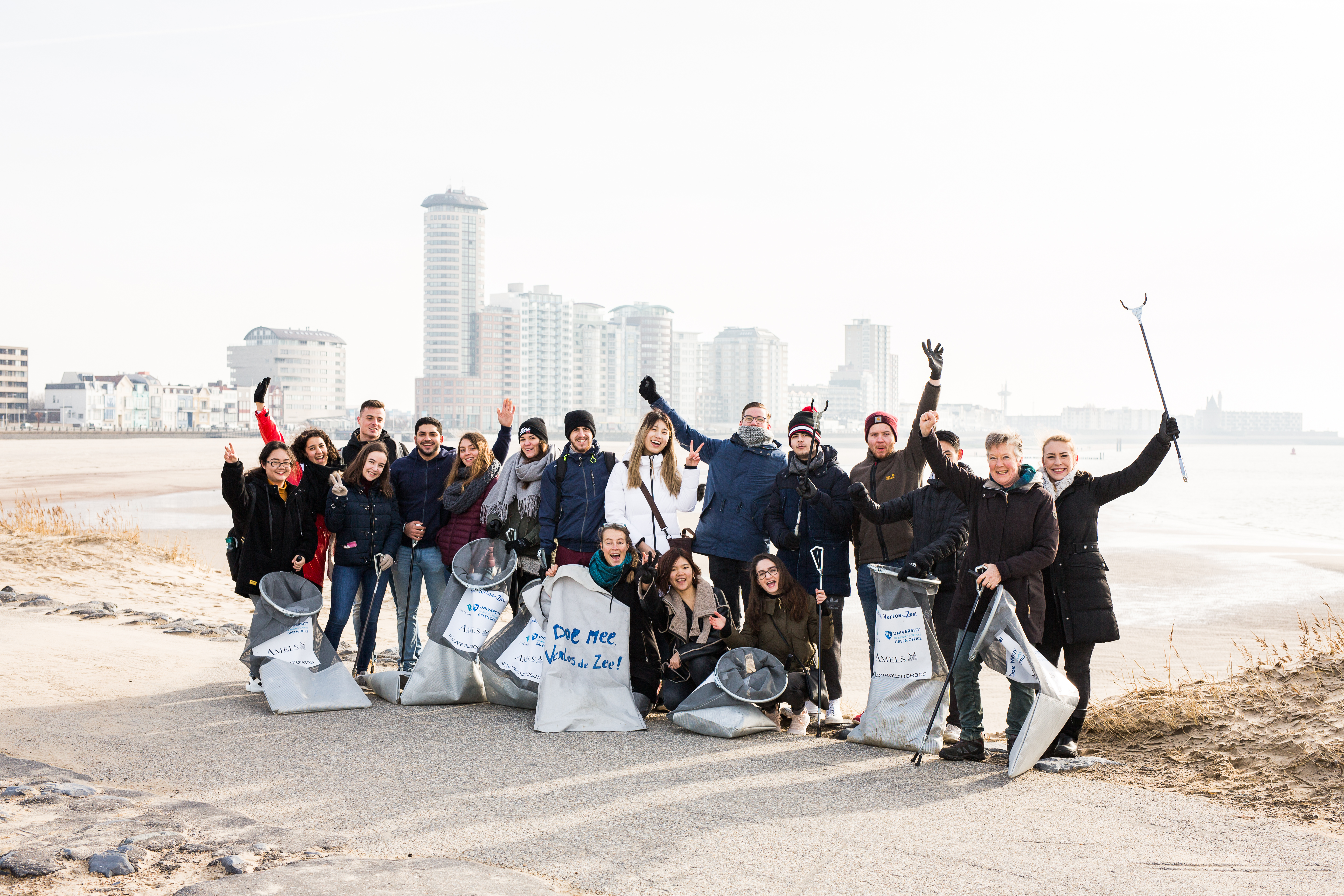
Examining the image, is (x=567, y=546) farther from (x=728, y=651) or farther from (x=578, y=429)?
(x=728, y=651)

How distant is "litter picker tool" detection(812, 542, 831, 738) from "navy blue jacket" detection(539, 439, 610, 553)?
1409mm

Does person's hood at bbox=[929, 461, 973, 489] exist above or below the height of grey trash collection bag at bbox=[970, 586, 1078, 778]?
above

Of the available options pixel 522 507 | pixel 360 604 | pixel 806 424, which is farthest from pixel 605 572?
pixel 360 604

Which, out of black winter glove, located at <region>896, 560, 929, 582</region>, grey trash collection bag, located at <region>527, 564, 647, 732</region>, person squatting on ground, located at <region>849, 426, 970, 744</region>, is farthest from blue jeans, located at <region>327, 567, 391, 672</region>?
black winter glove, located at <region>896, 560, 929, 582</region>

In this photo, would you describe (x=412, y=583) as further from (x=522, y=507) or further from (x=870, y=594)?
(x=870, y=594)

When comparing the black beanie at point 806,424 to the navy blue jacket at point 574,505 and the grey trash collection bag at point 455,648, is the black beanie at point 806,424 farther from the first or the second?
the grey trash collection bag at point 455,648

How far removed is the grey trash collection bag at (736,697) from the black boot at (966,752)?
98cm

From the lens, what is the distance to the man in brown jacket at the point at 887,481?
6.12 meters

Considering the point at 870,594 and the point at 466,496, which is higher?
the point at 466,496

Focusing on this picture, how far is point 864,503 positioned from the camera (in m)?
5.86

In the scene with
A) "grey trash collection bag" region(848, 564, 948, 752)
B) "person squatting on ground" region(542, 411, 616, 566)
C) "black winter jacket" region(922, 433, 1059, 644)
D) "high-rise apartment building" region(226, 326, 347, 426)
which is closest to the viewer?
"black winter jacket" region(922, 433, 1059, 644)

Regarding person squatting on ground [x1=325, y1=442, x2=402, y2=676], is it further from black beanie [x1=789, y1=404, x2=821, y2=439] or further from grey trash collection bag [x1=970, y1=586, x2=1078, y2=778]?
grey trash collection bag [x1=970, y1=586, x2=1078, y2=778]

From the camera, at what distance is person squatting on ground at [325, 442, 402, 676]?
6.67 metres

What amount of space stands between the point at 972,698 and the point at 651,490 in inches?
92.6
